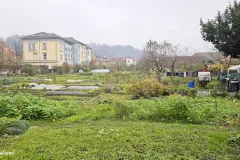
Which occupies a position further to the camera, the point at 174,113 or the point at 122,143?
the point at 174,113

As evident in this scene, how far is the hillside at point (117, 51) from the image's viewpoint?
129m

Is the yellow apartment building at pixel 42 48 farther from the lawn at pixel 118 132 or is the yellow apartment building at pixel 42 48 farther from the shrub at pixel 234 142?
the shrub at pixel 234 142

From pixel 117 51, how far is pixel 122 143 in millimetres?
132366

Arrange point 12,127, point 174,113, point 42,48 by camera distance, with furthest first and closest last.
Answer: point 42,48 → point 174,113 → point 12,127

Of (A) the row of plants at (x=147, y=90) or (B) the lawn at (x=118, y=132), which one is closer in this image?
(B) the lawn at (x=118, y=132)

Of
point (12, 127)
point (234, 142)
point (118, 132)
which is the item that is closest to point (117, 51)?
point (12, 127)

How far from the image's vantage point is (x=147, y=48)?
2483 centimetres

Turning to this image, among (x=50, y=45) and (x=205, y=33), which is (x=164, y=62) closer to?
(x=205, y=33)

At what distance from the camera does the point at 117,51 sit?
136m

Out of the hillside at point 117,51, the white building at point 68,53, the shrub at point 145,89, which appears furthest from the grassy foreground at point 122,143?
the hillside at point 117,51

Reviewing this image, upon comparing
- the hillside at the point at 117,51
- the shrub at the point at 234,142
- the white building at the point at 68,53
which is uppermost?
the hillside at the point at 117,51

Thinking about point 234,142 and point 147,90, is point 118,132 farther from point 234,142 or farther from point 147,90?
point 147,90

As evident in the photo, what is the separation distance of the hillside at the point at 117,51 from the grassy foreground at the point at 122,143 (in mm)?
121984

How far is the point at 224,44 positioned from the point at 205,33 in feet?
4.91
